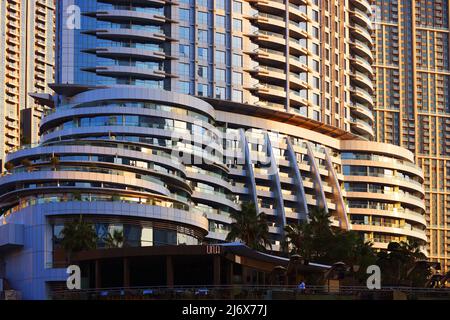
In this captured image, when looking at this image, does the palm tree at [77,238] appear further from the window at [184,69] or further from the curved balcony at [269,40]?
the curved balcony at [269,40]

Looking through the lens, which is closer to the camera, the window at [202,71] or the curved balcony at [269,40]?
the window at [202,71]

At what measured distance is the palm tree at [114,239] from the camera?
126 meters

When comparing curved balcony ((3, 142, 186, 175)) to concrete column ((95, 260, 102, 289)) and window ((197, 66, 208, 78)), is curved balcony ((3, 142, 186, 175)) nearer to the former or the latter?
window ((197, 66, 208, 78))

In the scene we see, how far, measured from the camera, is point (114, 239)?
419 ft

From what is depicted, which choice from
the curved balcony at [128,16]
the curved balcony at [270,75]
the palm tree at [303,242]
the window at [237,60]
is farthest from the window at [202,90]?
the palm tree at [303,242]

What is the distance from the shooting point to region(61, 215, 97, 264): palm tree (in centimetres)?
12038

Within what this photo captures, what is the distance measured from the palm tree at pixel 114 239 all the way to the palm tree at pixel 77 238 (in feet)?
12.7

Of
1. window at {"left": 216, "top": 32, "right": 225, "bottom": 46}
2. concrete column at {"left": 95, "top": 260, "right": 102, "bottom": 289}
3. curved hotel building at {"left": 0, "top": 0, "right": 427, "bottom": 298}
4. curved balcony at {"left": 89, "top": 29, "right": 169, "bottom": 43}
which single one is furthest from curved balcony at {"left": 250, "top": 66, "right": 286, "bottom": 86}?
concrete column at {"left": 95, "top": 260, "right": 102, "bottom": 289}

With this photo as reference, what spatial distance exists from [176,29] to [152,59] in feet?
23.7

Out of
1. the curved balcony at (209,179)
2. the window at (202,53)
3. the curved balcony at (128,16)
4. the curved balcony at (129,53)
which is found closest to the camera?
the curved balcony at (209,179)

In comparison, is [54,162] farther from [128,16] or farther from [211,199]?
[128,16]

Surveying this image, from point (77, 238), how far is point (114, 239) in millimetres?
7425

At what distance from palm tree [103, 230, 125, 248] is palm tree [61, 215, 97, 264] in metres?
3.88
